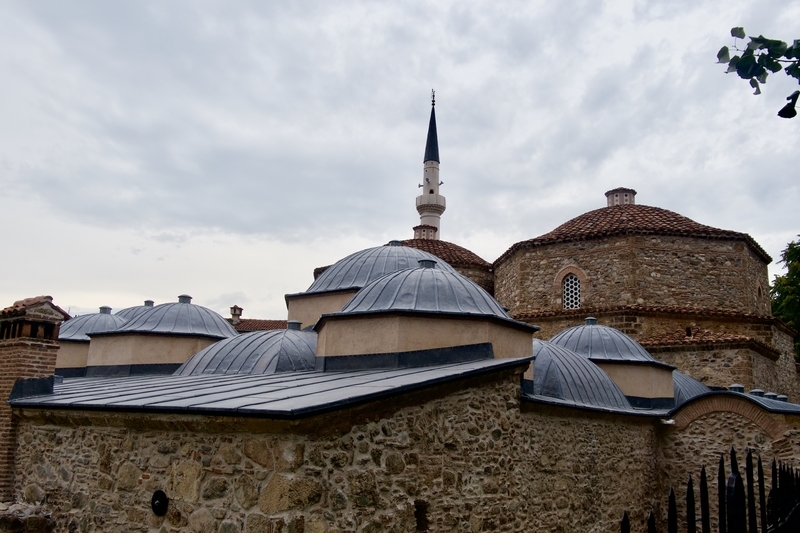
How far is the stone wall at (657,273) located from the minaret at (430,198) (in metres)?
7.22

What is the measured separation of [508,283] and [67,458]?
580 inches

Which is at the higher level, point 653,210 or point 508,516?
point 653,210

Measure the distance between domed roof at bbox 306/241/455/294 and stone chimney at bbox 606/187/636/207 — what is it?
10.1 m

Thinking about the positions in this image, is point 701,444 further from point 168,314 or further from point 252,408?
point 168,314

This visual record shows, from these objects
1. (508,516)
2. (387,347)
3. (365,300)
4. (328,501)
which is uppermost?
(365,300)

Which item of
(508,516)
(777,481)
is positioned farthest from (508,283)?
(777,481)

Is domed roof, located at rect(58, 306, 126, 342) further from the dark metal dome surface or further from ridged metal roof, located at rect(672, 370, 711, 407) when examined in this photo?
ridged metal roof, located at rect(672, 370, 711, 407)

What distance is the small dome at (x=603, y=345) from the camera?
12.3 m

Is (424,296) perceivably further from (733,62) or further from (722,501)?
(722,501)

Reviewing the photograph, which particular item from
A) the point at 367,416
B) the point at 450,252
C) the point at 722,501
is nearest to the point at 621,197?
the point at 450,252

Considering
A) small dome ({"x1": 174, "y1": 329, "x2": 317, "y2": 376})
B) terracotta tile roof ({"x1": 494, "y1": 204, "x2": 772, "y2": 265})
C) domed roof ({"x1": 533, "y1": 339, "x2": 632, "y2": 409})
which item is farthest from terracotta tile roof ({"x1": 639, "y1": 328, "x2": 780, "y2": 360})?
small dome ({"x1": 174, "y1": 329, "x2": 317, "y2": 376})

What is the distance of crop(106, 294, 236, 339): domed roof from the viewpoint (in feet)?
42.5

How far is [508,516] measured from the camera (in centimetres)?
717

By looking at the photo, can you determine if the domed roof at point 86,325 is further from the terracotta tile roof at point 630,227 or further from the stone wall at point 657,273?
the terracotta tile roof at point 630,227
